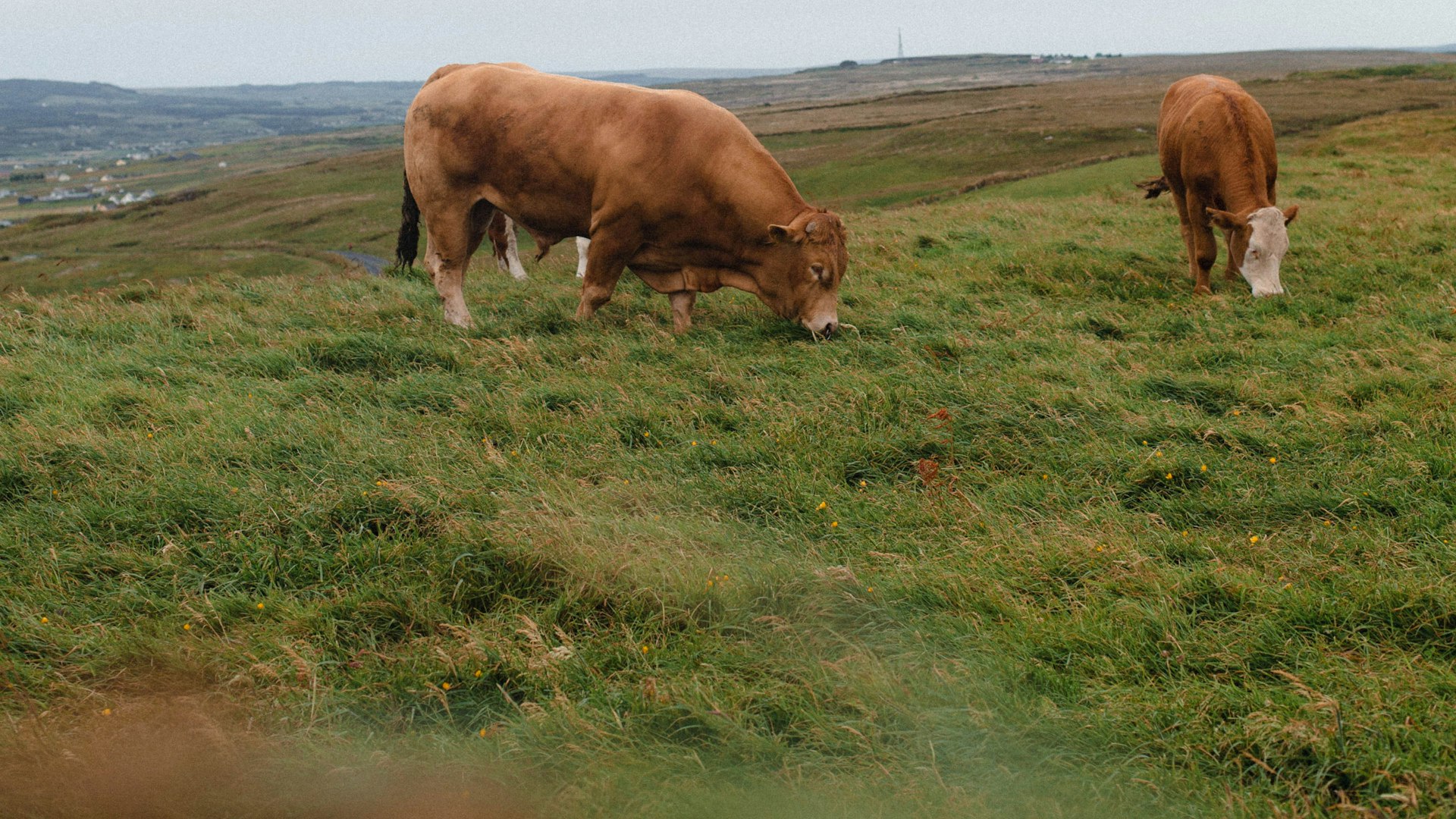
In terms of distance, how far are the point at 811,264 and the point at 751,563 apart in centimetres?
490

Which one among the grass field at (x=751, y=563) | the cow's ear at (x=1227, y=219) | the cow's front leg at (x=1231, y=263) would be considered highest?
the cow's ear at (x=1227, y=219)

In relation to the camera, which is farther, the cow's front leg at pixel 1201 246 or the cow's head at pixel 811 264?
the cow's front leg at pixel 1201 246

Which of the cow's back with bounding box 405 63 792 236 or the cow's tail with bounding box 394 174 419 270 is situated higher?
the cow's back with bounding box 405 63 792 236

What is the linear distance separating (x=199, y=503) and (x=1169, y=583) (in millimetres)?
4901

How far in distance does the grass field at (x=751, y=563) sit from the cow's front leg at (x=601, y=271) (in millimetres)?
724

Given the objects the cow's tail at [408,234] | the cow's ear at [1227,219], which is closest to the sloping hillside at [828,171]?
the cow's tail at [408,234]

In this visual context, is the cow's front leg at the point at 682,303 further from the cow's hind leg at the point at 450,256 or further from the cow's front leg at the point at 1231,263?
the cow's front leg at the point at 1231,263

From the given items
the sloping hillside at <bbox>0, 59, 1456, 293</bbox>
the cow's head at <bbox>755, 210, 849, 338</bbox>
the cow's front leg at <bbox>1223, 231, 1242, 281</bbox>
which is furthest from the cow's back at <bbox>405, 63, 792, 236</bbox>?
the cow's front leg at <bbox>1223, 231, 1242, 281</bbox>

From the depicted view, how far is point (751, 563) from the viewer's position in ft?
14.4

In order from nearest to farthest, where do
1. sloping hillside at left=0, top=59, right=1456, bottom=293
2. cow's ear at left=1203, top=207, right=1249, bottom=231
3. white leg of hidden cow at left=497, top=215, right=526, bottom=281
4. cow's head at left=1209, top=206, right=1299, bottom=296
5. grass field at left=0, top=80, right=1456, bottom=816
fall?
grass field at left=0, top=80, right=1456, bottom=816 → cow's head at left=1209, top=206, right=1299, bottom=296 → cow's ear at left=1203, top=207, right=1249, bottom=231 → white leg of hidden cow at left=497, top=215, right=526, bottom=281 → sloping hillside at left=0, top=59, right=1456, bottom=293

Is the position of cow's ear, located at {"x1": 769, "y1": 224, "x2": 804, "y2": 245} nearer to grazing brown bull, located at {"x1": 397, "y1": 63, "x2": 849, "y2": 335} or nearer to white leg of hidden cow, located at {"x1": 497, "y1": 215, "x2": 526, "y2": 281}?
grazing brown bull, located at {"x1": 397, "y1": 63, "x2": 849, "y2": 335}

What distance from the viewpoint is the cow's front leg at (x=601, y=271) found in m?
9.02

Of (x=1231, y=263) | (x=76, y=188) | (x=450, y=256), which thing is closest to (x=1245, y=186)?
(x=1231, y=263)

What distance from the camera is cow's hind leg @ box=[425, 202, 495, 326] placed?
9500 millimetres
